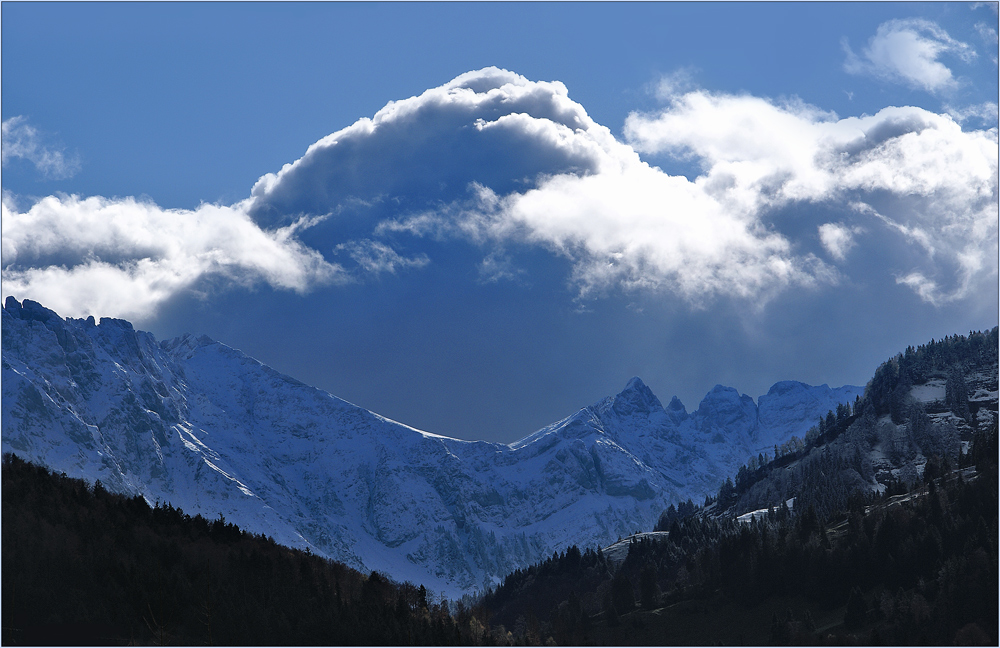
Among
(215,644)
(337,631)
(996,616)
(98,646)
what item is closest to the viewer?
(98,646)

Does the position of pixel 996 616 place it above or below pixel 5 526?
below

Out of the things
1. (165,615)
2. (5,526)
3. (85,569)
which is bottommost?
(165,615)

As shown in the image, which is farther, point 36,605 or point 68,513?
point 68,513

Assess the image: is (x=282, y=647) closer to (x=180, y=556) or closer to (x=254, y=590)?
(x=254, y=590)

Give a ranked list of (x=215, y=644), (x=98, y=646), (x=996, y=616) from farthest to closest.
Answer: (x=996, y=616) → (x=215, y=644) → (x=98, y=646)

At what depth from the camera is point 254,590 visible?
635ft

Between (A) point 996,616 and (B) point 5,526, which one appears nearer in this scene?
(B) point 5,526

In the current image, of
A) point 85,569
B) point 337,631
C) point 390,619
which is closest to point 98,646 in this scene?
point 85,569

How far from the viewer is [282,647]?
168 meters

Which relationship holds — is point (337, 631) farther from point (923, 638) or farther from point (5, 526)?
point (923, 638)

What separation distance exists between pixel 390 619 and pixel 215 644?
37.9m

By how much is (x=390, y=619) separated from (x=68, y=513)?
72729mm

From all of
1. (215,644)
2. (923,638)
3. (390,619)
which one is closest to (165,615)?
(215,644)

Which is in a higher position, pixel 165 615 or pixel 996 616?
pixel 165 615
